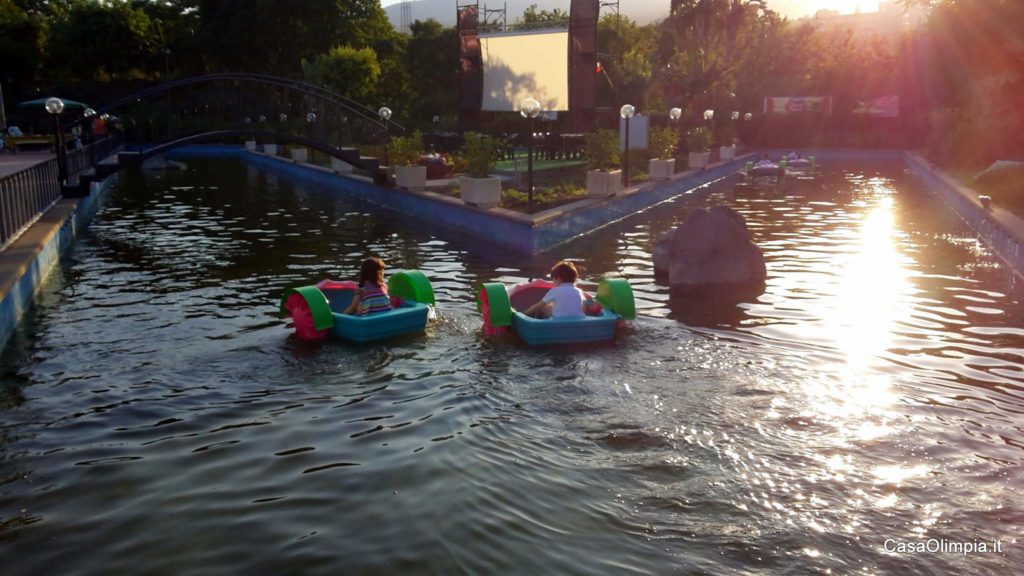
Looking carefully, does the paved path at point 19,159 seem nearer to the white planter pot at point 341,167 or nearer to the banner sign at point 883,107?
the white planter pot at point 341,167

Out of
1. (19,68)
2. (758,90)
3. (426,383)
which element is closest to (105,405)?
(426,383)

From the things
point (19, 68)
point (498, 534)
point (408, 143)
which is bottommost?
point (498, 534)

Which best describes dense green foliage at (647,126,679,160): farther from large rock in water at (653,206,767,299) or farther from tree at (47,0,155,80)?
tree at (47,0,155,80)

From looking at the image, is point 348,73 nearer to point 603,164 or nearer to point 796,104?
point 796,104

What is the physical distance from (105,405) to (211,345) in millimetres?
2024

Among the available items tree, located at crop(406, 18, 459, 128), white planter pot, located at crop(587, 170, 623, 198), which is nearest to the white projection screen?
white planter pot, located at crop(587, 170, 623, 198)

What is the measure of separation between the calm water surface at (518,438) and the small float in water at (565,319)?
29 cm

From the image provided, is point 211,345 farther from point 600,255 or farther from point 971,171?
point 971,171

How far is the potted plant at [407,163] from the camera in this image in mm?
23969

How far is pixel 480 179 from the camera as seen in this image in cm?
1973

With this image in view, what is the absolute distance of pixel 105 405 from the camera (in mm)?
8023

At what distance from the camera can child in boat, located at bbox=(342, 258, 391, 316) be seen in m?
10.1

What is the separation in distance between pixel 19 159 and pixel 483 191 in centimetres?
2552

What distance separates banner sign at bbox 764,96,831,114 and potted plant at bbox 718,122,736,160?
32.2 ft
